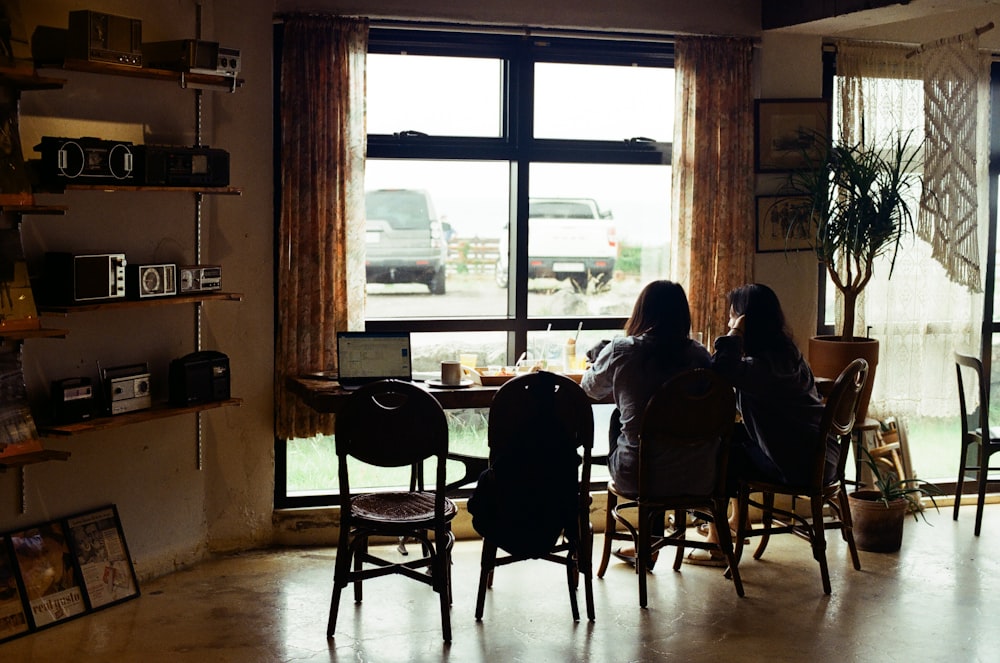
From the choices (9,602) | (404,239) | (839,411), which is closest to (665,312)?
(839,411)

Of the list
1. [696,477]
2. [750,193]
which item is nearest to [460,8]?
[750,193]

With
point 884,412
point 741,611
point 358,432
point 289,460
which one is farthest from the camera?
point 884,412

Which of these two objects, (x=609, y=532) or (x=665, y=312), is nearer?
(x=665, y=312)

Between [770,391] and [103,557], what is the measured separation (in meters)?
2.82

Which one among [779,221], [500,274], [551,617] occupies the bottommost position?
[551,617]

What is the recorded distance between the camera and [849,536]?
504 cm

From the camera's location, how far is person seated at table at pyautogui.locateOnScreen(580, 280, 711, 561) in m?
4.50

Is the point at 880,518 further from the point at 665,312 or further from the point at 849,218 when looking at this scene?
the point at 665,312

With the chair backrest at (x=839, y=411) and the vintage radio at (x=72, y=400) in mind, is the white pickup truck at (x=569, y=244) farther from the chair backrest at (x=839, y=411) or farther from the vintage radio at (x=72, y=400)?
the vintage radio at (x=72, y=400)

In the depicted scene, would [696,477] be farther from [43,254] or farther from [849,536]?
[43,254]

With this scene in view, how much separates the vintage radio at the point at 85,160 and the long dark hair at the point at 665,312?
211 cm

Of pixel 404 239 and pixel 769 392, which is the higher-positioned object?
pixel 404 239

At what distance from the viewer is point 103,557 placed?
14.7 ft

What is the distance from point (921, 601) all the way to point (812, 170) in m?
2.19
